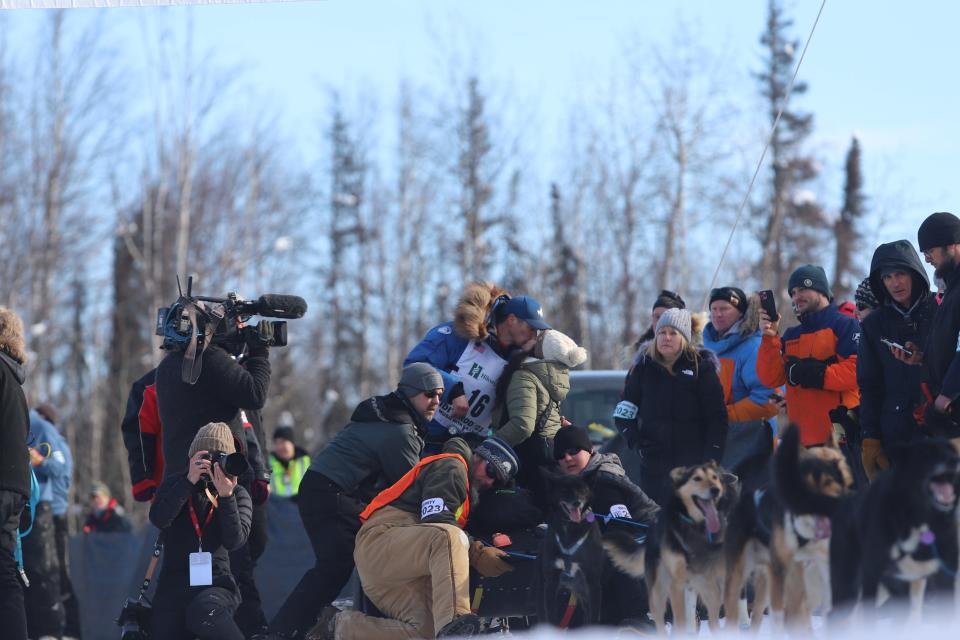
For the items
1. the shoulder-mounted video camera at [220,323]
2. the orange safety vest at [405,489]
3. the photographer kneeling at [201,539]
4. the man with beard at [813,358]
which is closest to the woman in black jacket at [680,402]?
the man with beard at [813,358]

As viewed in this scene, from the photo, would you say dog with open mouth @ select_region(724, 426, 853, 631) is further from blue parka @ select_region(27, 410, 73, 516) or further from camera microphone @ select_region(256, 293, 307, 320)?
blue parka @ select_region(27, 410, 73, 516)

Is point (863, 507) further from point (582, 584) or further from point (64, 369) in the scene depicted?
point (64, 369)

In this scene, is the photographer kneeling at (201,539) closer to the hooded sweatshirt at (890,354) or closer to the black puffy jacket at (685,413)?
the black puffy jacket at (685,413)

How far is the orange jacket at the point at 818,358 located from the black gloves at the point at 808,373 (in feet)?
0.10

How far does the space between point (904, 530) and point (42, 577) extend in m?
Answer: 6.72

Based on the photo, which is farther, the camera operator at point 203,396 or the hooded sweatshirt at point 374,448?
the hooded sweatshirt at point 374,448

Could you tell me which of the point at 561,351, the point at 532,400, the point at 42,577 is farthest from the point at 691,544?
the point at 42,577

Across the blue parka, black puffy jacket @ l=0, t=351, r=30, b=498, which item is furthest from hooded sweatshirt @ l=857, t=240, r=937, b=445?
the blue parka

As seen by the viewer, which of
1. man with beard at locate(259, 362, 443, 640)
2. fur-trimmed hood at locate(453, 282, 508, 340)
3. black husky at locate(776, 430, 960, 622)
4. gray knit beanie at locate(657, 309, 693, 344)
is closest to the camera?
black husky at locate(776, 430, 960, 622)

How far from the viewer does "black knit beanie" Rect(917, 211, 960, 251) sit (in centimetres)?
474

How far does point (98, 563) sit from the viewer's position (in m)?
11.3

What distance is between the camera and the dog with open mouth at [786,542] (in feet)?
13.1

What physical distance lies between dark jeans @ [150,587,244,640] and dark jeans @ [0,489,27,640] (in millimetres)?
584

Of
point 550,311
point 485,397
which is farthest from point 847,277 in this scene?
point 485,397
